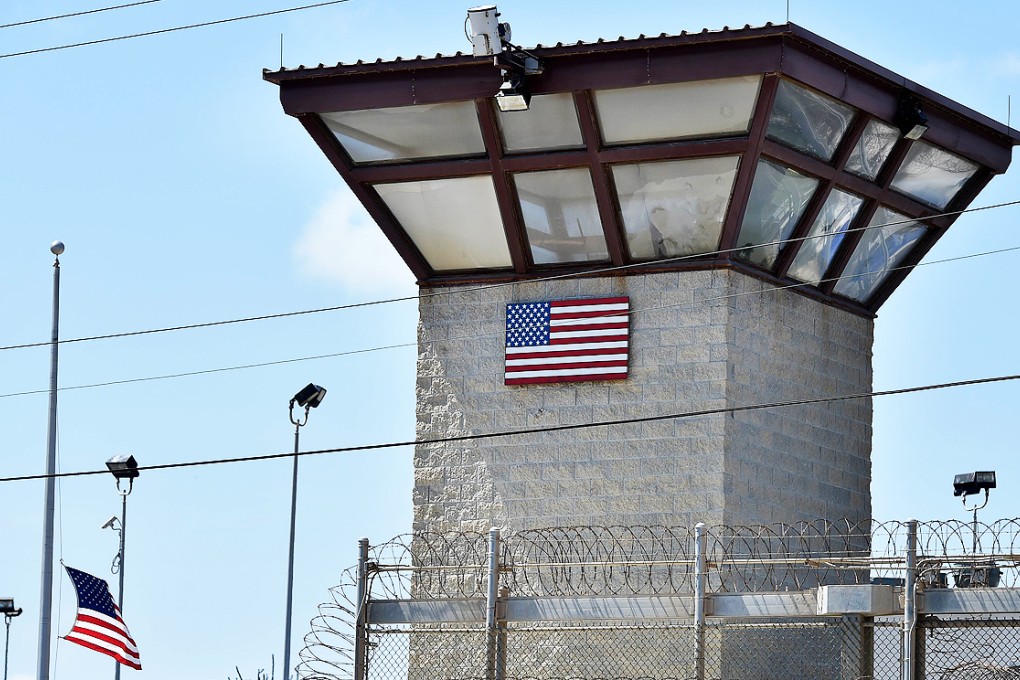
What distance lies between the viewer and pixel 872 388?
2378cm

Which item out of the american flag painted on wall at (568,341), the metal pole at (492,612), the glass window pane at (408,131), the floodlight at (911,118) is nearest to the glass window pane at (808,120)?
the floodlight at (911,118)

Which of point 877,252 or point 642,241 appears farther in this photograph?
point 877,252

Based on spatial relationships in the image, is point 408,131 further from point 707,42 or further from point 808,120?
point 808,120

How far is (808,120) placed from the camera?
2114 cm

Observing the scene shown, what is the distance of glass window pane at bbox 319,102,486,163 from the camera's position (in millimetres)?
21688

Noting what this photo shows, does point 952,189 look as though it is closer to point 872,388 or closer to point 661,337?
point 872,388

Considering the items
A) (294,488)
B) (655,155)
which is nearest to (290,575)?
(294,488)

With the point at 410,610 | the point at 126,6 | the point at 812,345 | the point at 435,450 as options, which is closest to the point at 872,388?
the point at 812,345

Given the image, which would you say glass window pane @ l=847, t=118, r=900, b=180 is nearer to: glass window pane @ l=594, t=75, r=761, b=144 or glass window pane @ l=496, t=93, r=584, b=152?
glass window pane @ l=594, t=75, r=761, b=144

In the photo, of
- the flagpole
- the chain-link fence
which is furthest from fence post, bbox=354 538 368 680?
the flagpole

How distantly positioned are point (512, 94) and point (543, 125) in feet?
3.85

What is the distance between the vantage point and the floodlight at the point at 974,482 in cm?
2169

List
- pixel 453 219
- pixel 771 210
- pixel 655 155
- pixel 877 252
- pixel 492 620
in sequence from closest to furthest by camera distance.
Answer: pixel 492 620 < pixel 655 155 < pixel 771 210 < pixel 453 219 < pixel 877 252

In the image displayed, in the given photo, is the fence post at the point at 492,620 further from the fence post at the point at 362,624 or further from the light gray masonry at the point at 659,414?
the light gray masonry at the point at 659,414
